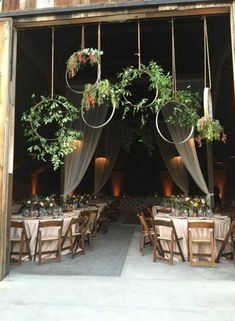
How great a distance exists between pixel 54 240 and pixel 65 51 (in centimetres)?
509

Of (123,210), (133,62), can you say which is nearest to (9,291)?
(133,62)

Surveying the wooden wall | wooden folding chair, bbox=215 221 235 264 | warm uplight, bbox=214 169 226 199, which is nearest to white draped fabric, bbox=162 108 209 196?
wooden folding chair, bbox=215 221 235 264

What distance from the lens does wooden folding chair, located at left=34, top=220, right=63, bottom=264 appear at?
17.4 ft

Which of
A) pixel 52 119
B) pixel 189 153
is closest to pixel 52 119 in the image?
pixel 52 119

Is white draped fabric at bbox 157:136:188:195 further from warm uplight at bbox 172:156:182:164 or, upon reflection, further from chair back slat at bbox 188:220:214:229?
chair back slat at bbox 188:220:214:229

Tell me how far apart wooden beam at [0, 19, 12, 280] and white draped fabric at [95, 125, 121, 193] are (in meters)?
6.56

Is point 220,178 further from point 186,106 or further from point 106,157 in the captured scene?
point 186,106

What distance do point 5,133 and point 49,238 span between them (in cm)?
195

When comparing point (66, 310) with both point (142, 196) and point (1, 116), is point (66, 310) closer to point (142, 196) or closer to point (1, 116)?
point (1, 116)

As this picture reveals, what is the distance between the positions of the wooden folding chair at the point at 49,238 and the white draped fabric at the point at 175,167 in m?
4.73

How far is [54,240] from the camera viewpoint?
5586 mm

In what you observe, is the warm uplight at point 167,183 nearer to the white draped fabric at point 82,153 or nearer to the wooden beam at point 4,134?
the white draped fabric at point 82,153

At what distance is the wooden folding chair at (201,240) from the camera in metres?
5.12

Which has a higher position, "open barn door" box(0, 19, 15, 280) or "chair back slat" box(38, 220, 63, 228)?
"open barn door" box(0, 19, 15, 280)
